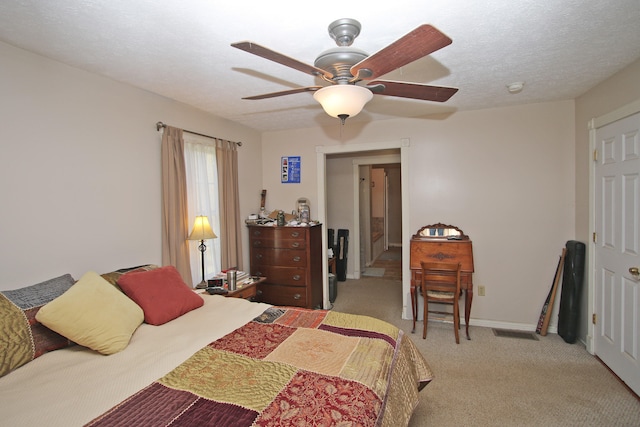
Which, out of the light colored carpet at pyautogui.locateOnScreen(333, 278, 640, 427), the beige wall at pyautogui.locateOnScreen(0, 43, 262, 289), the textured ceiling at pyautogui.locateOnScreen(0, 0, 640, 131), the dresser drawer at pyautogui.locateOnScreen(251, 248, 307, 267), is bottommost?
the light colored carpet at pyautogui.locateOnScreen(333, 278, 640, 427)

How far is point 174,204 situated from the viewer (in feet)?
9.29

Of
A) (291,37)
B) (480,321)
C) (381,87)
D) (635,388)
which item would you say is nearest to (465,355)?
(480,321)

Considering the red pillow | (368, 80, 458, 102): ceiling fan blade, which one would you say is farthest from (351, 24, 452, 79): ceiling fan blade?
the red pillow

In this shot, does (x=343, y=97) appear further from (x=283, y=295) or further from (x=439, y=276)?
(x=283, y=295)

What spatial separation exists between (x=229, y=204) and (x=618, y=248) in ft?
11.9

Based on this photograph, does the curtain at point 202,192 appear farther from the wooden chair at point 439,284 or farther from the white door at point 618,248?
the white door at point 618,248

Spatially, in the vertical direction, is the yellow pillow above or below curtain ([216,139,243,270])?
below

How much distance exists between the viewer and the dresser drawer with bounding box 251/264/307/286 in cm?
371

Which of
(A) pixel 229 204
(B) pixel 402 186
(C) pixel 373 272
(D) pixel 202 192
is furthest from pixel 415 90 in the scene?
(C) pixel 373 272

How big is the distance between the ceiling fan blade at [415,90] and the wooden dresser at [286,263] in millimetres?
2202

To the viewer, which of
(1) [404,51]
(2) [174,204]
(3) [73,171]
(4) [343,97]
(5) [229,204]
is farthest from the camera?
(5) [229,204]

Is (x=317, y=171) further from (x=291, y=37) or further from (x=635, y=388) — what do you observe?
(x=635, y=388)

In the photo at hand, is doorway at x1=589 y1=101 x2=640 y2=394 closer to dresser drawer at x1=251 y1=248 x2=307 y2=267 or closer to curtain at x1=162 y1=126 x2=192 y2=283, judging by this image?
dresser drawer at x1=251 y1=248 x2=307 y2=267

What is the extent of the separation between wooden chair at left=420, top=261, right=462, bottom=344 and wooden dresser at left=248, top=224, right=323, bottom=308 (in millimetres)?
1312
